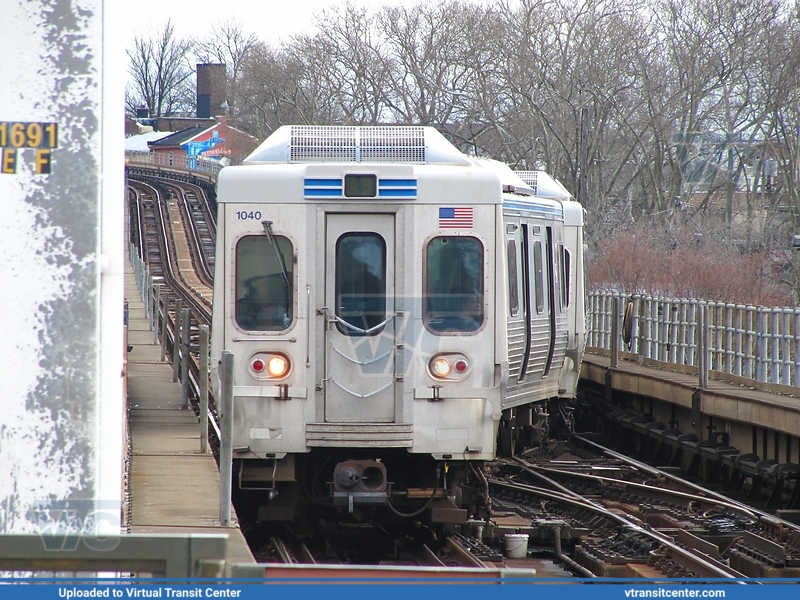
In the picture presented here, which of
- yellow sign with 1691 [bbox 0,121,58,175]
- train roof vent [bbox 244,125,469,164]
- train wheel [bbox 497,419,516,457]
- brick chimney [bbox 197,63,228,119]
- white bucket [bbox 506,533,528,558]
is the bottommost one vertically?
white bucket [bbox 506,533,528,558]

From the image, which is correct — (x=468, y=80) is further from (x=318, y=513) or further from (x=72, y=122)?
(x=72, y=122)

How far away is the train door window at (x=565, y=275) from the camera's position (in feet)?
39.1

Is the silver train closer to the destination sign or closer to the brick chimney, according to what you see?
the destination sign

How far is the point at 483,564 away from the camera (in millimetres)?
8180

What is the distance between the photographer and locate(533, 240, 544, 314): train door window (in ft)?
33.4

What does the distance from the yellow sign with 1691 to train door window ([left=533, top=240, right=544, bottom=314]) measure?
765 cm

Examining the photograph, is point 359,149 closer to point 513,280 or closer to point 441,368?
point 513,280

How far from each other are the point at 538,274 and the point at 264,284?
2834mm

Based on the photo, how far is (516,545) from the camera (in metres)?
9.28

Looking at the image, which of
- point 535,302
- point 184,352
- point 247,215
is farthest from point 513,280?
point 184,352

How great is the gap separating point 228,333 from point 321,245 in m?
0.96

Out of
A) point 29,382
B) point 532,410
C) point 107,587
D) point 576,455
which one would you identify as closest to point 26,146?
point 29,382

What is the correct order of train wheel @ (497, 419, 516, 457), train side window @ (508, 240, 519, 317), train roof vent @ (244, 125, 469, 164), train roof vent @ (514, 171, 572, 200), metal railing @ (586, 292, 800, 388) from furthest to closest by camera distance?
train wheel @ (497, 419, 516, 457) → metal railing @ (586, 292, 800, 388) → train roof vent @ (514, 171, 572, 200) → train side window @ (508, 240, 519, 317) → train roof vent @ (244, 125, 469, 164)

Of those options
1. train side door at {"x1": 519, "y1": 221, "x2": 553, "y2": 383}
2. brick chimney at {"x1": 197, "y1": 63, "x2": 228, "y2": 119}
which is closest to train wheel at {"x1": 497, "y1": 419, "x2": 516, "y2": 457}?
train side door at {"x1": 519, "y1": 221, "x2": 553, "y2": 383}
